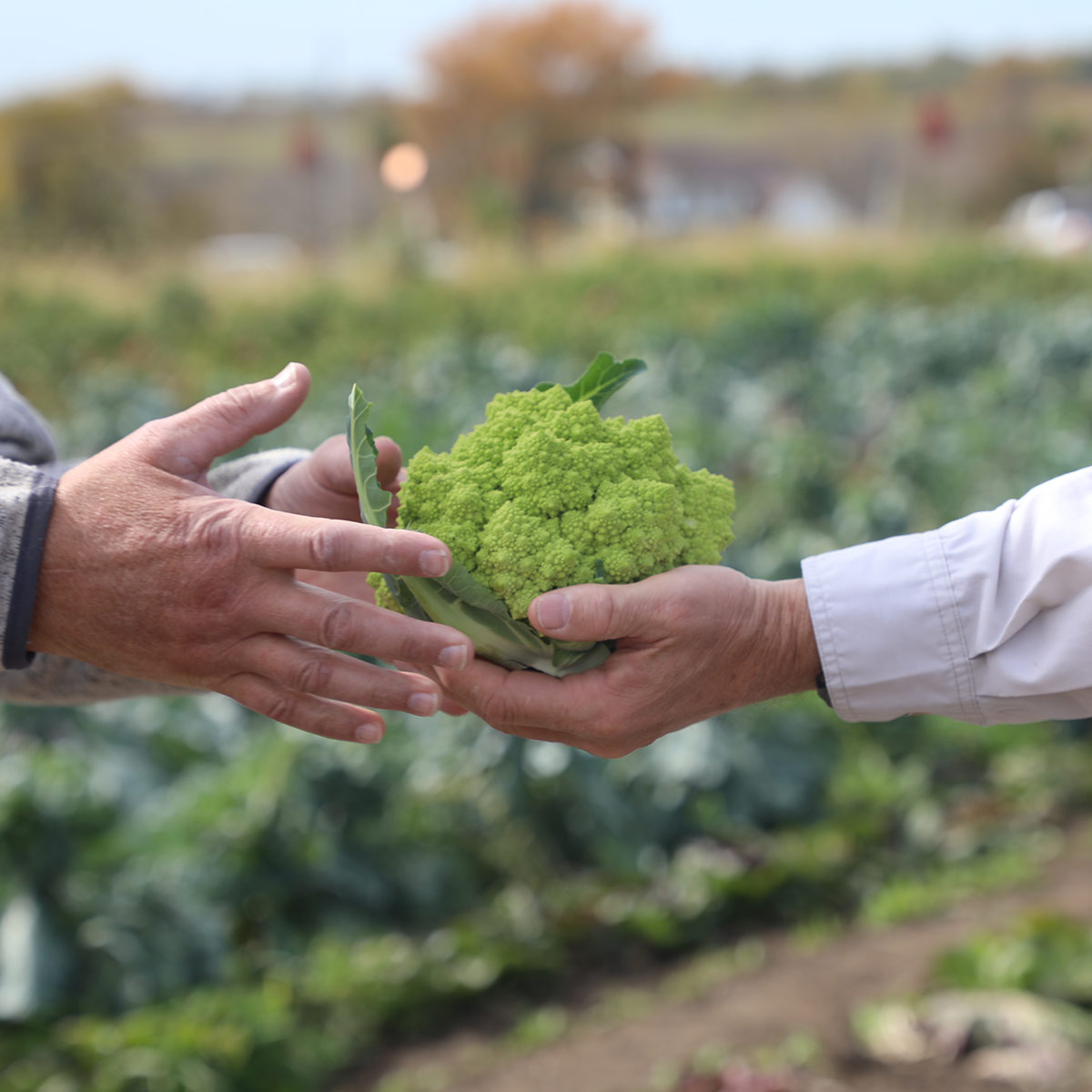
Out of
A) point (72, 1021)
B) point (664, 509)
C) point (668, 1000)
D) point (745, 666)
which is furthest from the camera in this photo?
point (668, 1000)

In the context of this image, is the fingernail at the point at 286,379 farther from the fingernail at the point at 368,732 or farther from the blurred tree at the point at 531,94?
the blurred tree at the point at 531,94

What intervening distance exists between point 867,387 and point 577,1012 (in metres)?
5.57

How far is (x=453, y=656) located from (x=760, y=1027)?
186 centimetres

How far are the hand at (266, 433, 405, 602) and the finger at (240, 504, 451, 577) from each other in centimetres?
31

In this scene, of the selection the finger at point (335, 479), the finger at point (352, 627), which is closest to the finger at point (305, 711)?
the finger at point (352, 627)

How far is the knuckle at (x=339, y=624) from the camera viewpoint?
4.46 feet

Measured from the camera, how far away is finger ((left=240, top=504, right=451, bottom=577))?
1308 millimetres

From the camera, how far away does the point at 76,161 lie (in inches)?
1192

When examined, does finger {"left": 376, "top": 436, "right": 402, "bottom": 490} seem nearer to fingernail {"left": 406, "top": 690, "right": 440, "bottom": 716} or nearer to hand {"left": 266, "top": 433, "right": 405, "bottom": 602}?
hand {"left": 266, "top": 433, "right": 405, "bottom": 602}

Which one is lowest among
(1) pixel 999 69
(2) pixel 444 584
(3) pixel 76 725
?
(3) pixel 76 725

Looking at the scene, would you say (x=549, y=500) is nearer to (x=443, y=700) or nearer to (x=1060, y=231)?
(x=443, y=700)

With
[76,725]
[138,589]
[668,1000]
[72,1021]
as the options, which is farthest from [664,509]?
[76,725]

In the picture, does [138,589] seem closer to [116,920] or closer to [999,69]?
[116,920]

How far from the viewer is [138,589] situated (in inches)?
54.4
